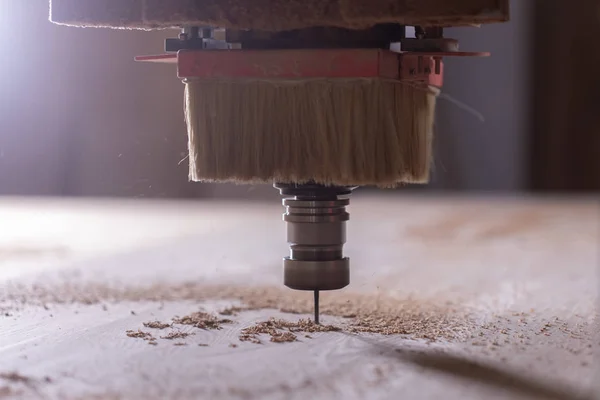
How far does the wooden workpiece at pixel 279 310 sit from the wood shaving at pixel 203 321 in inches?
0.4

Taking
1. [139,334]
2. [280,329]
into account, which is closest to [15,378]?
[139,334]

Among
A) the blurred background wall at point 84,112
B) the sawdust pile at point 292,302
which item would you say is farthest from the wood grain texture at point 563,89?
the sawdust pile at point 292,302

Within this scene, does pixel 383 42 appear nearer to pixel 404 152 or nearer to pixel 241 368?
pixel 404 152

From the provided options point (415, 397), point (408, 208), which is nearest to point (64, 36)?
point (415, 397)

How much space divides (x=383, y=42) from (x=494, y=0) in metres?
0.11

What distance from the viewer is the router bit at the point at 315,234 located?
2.34 ft

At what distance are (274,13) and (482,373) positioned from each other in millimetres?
362

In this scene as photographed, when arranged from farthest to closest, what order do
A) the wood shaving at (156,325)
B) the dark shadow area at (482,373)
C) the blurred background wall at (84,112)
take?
the blurred background wall at (84,112)
the wood shaving at (156,325)
the dark shadow area at (482,373)

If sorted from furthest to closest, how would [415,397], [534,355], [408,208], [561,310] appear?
[408,208], [561,310], [534,355], [415,397]

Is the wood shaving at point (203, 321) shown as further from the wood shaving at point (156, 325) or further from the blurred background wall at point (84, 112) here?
the blurred background wall at point (84, 112)

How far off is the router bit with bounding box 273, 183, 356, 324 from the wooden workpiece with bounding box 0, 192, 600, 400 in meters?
0.06

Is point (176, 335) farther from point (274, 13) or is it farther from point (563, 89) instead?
point (563, 89)

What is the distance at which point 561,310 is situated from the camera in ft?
2.84

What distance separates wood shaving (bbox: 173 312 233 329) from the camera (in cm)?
78
